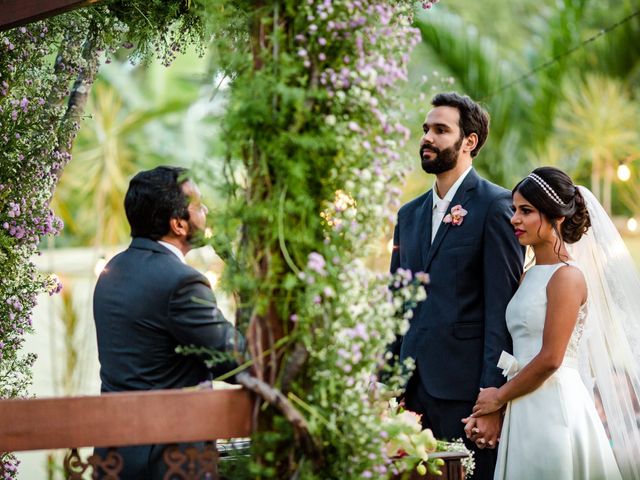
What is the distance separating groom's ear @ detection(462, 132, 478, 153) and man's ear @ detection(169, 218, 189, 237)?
1.32 m

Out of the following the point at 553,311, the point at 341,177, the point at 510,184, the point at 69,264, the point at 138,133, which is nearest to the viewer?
the point at 341,177

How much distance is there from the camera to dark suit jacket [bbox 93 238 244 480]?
2.83 meters

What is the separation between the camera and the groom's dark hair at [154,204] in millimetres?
3031

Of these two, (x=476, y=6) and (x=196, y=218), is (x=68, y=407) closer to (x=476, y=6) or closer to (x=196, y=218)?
(x=196, y=218)

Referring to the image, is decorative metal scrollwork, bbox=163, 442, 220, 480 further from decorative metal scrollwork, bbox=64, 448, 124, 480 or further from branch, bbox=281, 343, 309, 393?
branch, bbox=281, 343, 309, 393

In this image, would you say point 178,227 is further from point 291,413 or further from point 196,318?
point 291,413

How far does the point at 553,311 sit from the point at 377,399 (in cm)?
103

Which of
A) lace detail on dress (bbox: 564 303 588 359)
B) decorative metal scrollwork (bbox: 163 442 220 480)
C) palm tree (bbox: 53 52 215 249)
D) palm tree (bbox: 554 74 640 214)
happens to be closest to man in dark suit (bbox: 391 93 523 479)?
lace detail on dress (bbox: 564 303 588 359)

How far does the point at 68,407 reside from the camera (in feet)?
8.45

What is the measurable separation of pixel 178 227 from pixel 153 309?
32 cm

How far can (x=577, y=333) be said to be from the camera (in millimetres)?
3467

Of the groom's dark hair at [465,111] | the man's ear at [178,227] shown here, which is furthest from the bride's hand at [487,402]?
the man's ear at [178,227]

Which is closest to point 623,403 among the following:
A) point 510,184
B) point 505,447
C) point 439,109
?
point 505,447

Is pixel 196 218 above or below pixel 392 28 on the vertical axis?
below
